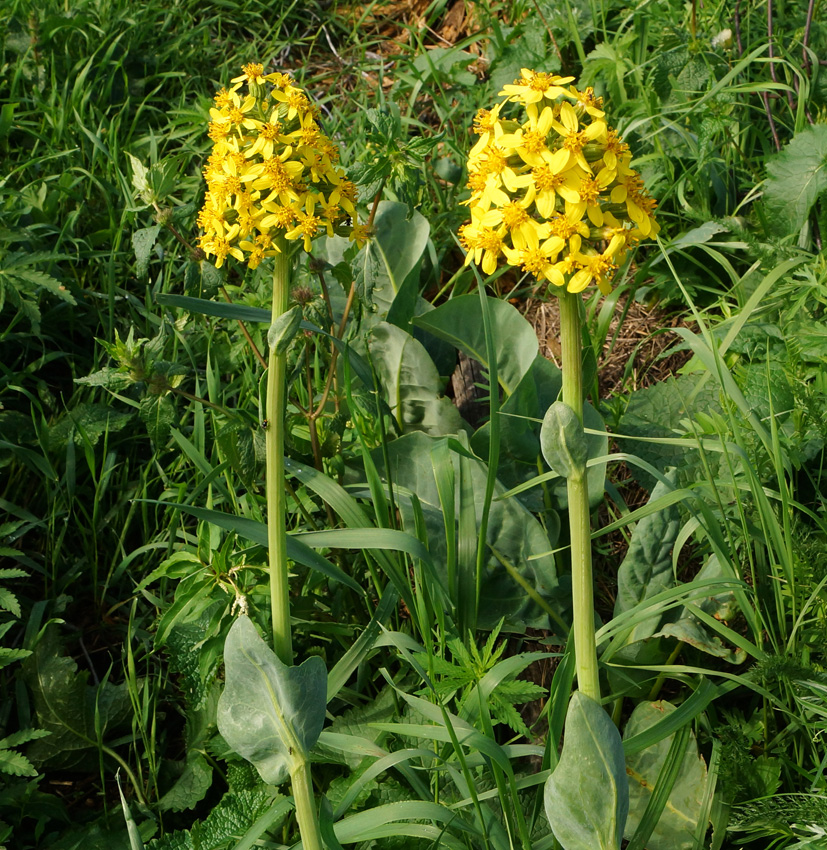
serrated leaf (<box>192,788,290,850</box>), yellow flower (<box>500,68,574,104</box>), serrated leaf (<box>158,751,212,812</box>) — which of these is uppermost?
yellow flower (<box>500,68,574,104</box>)

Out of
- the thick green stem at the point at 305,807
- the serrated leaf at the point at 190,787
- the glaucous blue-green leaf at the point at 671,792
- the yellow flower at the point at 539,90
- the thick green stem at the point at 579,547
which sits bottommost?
the serrated leaf at the point at 190,787

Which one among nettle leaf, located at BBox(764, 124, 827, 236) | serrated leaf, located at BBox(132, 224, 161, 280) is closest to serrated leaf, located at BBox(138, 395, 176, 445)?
serrated leaf, located at BBox(132, 224, 161, 280)

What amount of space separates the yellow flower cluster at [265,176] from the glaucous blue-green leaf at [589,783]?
0.94 m

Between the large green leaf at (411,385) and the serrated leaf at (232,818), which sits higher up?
the large green leaf at (411,385)

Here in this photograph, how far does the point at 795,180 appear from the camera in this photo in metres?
2.47

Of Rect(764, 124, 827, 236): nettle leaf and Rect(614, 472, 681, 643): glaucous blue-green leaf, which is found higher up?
Rect(764, 124, 827, 236): nettle leaf

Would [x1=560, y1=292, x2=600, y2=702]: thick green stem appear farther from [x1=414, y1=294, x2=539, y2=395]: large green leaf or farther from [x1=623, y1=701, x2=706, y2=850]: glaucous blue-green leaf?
[x1=414, y1=294, x2=539, y2=395]: large green leaf

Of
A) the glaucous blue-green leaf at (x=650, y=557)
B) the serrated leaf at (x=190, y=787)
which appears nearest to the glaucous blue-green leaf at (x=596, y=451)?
the glaucous blue-green leaf at (x=650, y=557)

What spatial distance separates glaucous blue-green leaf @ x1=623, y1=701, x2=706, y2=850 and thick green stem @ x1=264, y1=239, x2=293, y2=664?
0.75 metres

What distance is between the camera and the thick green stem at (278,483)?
1.58 metres

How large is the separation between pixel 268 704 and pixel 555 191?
37.8 inches

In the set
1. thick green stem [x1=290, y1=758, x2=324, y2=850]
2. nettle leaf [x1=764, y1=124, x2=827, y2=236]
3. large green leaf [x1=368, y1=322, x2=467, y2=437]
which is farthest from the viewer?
nettle leaf [x1=764, y1=124, x2=827, y2=236]

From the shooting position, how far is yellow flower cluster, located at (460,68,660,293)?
1312 millimetres

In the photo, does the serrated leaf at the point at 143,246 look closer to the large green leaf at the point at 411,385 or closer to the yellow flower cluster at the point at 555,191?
the large green leaf at the point at 411,385
